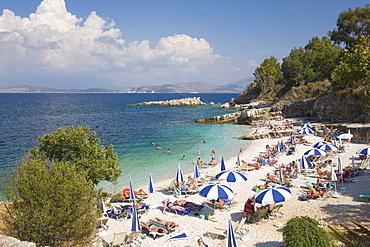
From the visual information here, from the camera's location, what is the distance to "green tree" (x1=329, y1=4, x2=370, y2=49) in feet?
147

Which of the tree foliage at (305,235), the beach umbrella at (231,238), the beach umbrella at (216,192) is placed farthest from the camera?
the beach umbrella at (216,192)

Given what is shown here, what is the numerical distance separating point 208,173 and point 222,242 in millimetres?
11328

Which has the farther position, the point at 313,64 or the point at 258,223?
the point at 313,64

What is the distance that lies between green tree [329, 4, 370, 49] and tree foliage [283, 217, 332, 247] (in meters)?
44.8

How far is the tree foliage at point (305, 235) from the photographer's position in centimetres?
815

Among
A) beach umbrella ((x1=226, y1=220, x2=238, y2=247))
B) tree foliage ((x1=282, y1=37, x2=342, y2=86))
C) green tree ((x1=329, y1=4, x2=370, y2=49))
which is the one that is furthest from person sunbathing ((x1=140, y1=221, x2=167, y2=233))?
tree foliage ((x1=282, y1=37, x2=342, y2=86))

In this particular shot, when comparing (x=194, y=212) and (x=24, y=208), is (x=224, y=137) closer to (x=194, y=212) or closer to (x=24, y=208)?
(x=194, y=212)

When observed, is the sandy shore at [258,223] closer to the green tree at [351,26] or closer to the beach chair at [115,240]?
the beach chair at [115,240]

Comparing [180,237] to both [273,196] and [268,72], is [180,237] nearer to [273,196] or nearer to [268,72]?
[273,196]

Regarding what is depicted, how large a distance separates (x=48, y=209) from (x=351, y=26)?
177 ft

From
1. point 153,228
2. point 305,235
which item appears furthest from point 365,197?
point 153,228

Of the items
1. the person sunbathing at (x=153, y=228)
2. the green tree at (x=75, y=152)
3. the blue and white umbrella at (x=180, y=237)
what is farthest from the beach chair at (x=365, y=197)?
the green tree at (x=75, y=152)

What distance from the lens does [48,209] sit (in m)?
7.95

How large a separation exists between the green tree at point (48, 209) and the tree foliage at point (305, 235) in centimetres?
635
